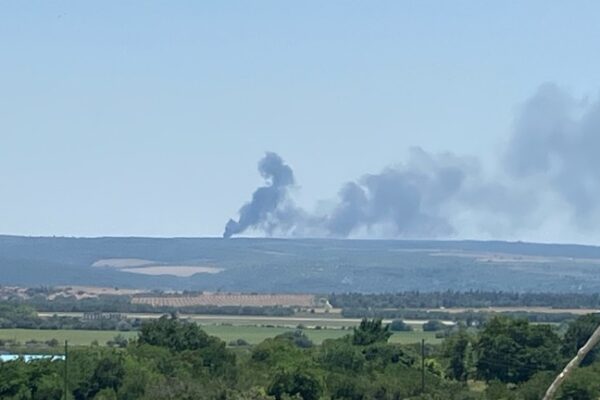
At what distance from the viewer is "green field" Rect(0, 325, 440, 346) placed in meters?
84.5

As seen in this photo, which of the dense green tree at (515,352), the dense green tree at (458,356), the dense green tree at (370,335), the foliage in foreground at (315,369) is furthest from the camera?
the dense green tree at (370,335)

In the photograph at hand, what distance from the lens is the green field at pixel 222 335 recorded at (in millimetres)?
84500

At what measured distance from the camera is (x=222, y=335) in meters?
93.8

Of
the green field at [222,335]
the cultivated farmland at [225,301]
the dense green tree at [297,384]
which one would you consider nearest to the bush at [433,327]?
the green field at [222,335]

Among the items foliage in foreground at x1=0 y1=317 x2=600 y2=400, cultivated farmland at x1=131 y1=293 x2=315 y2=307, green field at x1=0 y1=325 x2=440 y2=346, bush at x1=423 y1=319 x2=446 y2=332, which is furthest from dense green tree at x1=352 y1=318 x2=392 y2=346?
cultivated farmland at x1=131 y1=293 x2=315 y2=307

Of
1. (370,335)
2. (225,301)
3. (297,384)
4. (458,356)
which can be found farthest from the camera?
(225,301)

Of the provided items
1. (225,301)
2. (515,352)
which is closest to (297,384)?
(515,352)

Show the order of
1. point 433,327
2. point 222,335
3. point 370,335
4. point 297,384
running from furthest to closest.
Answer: point 433,327 → point 222,335 → point 370,335 → point 297,384

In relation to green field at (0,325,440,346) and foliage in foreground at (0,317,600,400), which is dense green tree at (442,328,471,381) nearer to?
foliage in foreground at (0,317,600,400)

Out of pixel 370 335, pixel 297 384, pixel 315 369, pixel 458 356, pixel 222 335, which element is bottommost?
pixel 297 384

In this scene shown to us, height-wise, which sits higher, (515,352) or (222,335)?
(222,335)

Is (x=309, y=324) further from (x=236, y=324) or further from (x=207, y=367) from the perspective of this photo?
(x=207, y=367)

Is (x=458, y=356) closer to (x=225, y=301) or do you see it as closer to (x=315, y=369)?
(x=315, y=369)

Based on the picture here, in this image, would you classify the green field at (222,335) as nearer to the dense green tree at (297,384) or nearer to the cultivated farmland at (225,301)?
Result: the dense green tree at (297,384)
